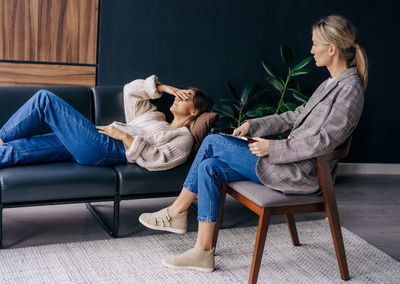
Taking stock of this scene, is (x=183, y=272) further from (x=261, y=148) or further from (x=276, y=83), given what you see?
(x=276, y=83)

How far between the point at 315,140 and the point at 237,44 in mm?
2236

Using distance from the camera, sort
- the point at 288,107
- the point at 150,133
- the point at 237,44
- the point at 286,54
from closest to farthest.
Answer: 1. the point at 150,133
2. the point at 288,107
3. the point at 286,54
4. the point at 237,44

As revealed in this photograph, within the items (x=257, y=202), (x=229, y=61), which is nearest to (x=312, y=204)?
(x=257, y=202)

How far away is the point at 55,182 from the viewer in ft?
8.18

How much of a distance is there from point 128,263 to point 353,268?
1.17 metres

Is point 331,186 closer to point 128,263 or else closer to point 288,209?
point 288,209

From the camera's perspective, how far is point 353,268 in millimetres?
2520

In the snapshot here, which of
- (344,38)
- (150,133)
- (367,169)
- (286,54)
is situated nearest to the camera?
(344,38)

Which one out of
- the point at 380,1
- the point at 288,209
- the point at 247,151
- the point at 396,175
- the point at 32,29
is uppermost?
the point at 380,1

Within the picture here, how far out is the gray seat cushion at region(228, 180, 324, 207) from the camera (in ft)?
7.13

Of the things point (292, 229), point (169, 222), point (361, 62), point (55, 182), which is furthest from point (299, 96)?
point (55, 182)

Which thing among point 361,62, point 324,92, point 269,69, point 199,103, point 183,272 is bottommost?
point 183,272

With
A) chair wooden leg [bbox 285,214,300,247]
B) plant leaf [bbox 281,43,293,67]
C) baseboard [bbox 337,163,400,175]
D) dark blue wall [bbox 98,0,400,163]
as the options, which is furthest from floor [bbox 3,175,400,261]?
plant leaf [bbox 281,43,293,67]

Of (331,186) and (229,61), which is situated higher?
(229,61)
